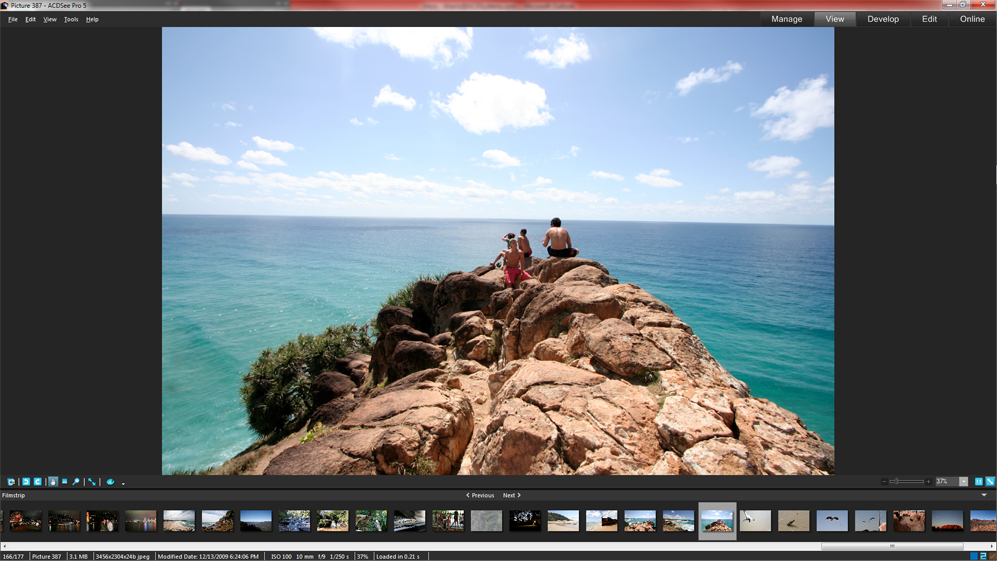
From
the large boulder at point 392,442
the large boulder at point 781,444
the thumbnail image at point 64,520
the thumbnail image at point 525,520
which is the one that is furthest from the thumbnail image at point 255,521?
the large boulder at point 781,444

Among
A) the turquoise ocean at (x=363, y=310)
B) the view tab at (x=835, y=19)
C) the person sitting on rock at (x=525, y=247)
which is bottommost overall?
the turquoise ocean at (x=363, y=310)

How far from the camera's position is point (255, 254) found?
104750 mm

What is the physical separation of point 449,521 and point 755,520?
106 inches

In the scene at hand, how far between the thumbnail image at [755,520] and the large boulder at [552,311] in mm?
3258

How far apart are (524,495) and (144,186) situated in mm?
4790

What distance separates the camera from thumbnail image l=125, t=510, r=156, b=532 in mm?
3348

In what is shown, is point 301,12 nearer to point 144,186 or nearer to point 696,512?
point 144,186

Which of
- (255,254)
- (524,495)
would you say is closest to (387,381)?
(524,495)

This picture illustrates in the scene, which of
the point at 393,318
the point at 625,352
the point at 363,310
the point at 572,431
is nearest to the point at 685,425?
the point at 572,431

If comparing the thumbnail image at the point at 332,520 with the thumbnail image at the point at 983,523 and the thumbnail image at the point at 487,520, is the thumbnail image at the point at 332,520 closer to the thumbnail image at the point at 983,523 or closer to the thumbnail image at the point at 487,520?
the thumbnail image at the point at 487,520

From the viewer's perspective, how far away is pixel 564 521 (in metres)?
3.21

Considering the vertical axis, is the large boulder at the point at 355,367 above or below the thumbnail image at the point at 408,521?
below

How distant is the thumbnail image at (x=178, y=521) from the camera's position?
332 centimetres

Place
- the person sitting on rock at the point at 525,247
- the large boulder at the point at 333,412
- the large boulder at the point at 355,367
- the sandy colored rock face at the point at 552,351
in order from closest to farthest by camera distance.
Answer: the sandy colored rock face at the point at 552,351
the large boulder at the point at 333,412
the person sitting on rock at the point at 525,247
the large boulder at the point at 355,367
